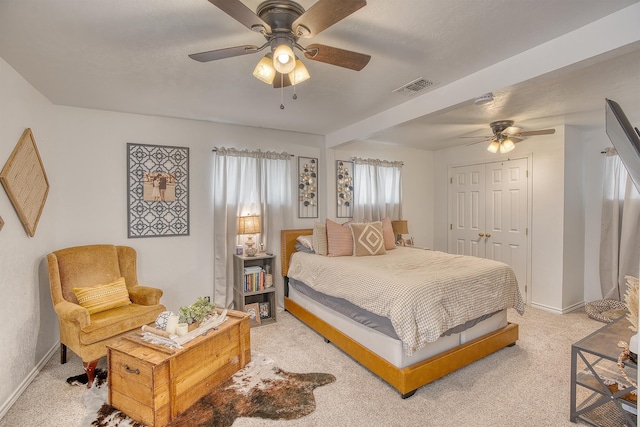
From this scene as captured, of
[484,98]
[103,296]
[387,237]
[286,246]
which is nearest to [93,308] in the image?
[103,296]

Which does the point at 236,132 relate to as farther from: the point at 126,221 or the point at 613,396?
the point at 613,396

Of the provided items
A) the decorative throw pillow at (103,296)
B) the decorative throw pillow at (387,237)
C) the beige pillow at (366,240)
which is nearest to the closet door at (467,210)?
the decorative throw pillow at (387,237)

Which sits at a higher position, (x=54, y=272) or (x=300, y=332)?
(x=54, y=272)

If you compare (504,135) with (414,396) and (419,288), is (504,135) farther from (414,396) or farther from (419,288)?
(414,396)

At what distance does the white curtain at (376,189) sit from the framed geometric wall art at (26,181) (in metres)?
3.62

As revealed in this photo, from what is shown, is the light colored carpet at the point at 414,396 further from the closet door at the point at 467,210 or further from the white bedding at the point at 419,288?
the closet door at the point at 467,210

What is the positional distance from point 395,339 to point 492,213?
131 inches

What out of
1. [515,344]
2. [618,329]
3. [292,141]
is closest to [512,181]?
[515,344]

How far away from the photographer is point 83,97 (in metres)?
2.89

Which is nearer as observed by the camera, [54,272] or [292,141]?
[54,272]

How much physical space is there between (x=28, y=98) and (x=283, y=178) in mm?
2574

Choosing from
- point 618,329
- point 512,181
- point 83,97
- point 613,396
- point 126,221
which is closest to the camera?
point 613,396

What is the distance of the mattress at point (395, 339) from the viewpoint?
2.33 metres

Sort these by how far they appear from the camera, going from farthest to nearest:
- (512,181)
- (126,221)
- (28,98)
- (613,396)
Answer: (512,181) < (126,221) < (28,98) < (613,396)
